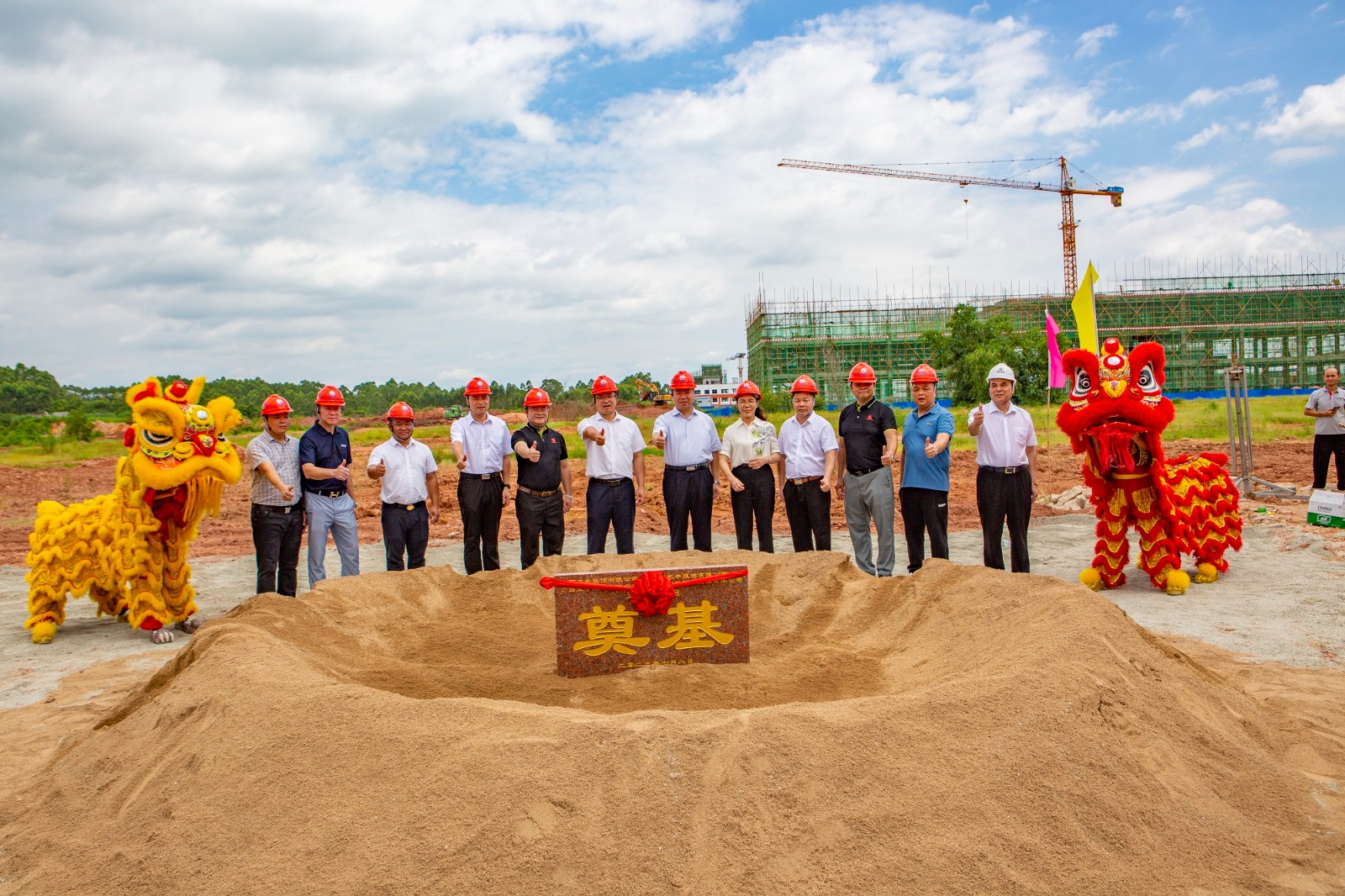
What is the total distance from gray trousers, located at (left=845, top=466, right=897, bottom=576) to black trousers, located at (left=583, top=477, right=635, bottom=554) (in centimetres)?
159

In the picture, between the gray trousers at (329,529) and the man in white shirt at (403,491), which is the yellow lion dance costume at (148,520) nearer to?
the gray trousers at (329,529)

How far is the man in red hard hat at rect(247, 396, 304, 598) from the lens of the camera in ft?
18.5

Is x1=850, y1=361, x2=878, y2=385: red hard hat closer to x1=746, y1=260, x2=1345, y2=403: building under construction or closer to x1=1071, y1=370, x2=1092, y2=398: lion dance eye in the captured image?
x1=1071, y1=370, x2=1092, y2=398: lion dance eye

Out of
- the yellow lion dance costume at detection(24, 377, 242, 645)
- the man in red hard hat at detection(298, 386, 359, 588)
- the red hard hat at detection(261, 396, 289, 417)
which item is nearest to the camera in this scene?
the yellow lion dance costume at detection(24, 377, 242, 645)

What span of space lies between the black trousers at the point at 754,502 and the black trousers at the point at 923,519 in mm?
956

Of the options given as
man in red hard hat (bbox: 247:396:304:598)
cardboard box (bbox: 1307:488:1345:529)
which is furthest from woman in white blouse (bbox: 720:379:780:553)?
cardboard box (bbox: 1307:488:1345:529)

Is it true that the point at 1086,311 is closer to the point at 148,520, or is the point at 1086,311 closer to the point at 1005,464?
the point at 1005,464

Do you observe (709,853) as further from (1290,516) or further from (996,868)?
(1290,516)

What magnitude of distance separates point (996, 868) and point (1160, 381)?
4.36 meters

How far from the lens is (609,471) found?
20.3ft

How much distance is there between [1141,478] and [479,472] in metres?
4.66

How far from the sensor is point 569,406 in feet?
124

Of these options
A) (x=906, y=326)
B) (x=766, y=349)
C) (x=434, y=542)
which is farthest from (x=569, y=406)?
(x=434, y=542)

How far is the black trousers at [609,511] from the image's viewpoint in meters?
6.21
